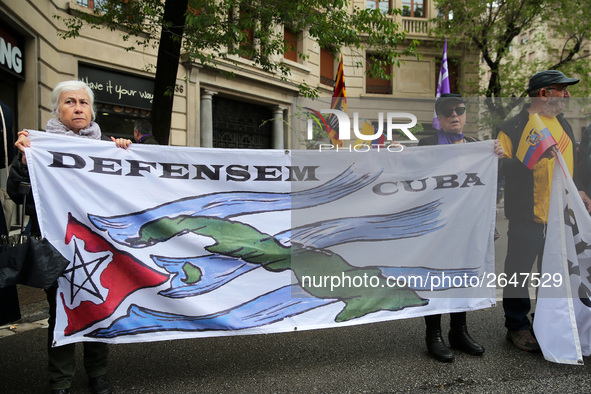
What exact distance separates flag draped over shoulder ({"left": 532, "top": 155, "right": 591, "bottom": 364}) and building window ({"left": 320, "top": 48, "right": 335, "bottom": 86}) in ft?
58.1

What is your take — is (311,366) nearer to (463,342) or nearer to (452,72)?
(463,342)

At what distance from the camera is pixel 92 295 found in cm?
275

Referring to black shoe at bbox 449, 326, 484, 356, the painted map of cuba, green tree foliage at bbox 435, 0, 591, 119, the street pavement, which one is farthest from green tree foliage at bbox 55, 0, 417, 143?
green tree foliage at bbox 435, 0, 591, 119

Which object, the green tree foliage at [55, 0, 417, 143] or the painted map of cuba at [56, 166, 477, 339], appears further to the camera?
the green tree foliage at [55, 0, 417, 143]

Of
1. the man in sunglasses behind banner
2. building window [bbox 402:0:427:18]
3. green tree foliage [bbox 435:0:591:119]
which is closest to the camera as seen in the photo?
the man in sunglasses behind banner

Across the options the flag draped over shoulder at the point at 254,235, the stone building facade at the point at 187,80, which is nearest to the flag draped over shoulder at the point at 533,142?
the flag draped over shoulder at the point at 254,235

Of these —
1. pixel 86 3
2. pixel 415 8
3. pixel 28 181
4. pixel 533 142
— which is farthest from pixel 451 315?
pixel 415 8

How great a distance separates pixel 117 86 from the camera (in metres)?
12.2

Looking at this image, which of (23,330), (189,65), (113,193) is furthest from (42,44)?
(113,193)

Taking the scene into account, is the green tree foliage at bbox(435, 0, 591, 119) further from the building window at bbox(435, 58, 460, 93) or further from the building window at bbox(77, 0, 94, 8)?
the building window at bbox(77, 0, 94, 8)

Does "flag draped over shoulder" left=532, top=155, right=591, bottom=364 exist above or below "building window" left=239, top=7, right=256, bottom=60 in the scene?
below

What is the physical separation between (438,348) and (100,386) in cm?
236

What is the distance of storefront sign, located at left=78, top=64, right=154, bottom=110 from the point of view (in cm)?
1165

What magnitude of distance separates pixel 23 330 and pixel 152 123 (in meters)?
3.50
